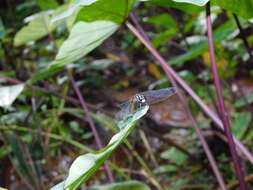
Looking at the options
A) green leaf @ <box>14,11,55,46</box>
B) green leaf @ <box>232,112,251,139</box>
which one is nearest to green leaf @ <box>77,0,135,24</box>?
green leaf @ <box>14,11,55,46</box>

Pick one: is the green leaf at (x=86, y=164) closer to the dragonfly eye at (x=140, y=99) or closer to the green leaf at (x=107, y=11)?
the dragonfly eye at (x=140, y=99)

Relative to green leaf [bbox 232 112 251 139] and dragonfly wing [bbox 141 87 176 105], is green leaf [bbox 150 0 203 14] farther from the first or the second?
green leaf [bbox 232 112 251 139]

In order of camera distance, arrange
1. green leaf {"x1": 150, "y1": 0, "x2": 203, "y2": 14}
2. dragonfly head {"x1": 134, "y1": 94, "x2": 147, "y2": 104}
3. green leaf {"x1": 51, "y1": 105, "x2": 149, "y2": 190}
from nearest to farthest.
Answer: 1. green leaf {"x1": 51, "y1": 105, "x2": 149, "y2": 190}
2. dragonfly head {"x1": 134, "y1": 94, "x2": 147, "y2": 104}
3. green leaf {"x1": 150, "y1": 0, "x2": 203, "y2": 14}

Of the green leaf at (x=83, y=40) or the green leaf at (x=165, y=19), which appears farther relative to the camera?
the green leaf at (x=165, y=19)

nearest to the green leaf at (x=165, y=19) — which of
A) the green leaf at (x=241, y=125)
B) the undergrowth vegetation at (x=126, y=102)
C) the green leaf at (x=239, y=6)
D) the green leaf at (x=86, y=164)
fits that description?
the undergrowth vegetation at (x=126, y=102)

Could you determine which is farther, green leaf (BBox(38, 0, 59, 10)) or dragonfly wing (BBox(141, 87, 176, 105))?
green leaf (BBox(38, 0, 59, 10))

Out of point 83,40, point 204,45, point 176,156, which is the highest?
point 83,40

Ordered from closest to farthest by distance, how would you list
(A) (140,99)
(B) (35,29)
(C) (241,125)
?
(A) (140,99)
(B) (35,29)
(C) (241,125)

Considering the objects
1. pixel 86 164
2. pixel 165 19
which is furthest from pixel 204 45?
pixel 86 164

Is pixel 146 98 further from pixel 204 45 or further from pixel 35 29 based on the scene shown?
pixel 35 29
